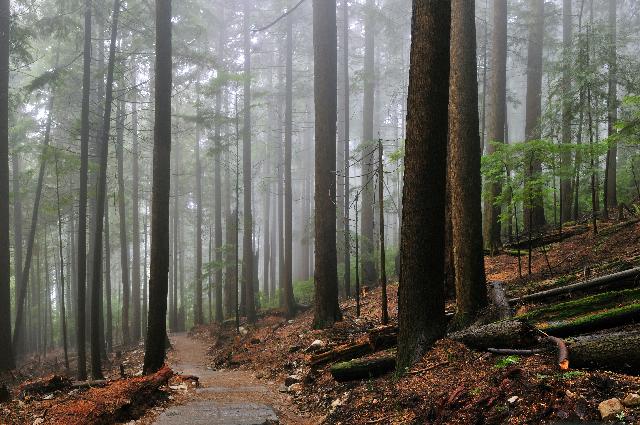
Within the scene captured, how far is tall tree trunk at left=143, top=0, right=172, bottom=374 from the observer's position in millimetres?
10367

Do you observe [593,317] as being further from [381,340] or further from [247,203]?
[247,203]

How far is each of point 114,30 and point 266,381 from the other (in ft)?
35.2

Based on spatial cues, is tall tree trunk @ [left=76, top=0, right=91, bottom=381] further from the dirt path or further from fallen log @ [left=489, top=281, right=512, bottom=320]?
fallen log @ [left=489, top=281, right=512, bottom=320]

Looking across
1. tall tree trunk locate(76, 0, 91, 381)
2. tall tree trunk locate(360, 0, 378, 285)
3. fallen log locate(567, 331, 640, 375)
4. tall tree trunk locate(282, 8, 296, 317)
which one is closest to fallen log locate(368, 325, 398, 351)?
fallen log locate(567, 331, 640, 375)

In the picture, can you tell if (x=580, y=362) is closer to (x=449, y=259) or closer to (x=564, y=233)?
(x=449, y=259)

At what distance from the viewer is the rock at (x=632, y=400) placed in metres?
3.54

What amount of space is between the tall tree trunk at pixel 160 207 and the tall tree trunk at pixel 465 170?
20.1ft

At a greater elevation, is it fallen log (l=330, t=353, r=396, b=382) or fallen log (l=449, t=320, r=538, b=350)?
fallen log (l=449, t=320, r=538, b=350)

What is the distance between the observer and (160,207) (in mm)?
10578

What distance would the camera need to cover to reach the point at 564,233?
43.8ft

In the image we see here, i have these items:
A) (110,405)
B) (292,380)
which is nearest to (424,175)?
(292,380)

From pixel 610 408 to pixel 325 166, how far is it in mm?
9512

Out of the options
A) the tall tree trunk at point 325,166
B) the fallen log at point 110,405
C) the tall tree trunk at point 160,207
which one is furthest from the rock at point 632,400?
the tall tree trunk at point 160,207

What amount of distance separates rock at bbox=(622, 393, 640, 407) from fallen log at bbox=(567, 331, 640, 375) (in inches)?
29.7
